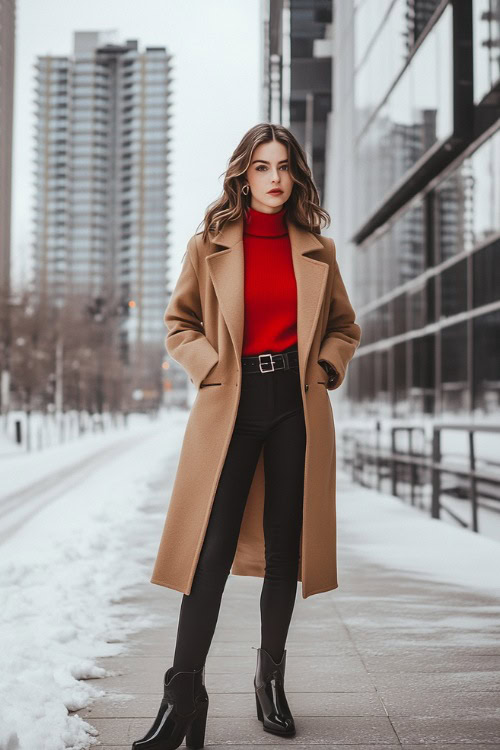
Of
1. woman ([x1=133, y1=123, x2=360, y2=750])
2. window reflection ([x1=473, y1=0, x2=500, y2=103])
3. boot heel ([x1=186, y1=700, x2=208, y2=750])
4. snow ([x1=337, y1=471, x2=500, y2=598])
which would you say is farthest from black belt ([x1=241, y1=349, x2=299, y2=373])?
window reflection ([x1=473, y1=0, x2=500, y2=103])

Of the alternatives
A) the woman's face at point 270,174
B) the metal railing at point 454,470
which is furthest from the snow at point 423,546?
the woman's face at point 270,174

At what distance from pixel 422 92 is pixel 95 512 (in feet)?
38.8

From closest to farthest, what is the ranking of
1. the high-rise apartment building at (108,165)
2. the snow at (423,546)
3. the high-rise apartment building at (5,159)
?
the snow at (423,546) → the high-rise apartment building at (5,159) → the high-rise apartment building at (108,165)

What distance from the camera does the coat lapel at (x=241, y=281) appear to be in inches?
121

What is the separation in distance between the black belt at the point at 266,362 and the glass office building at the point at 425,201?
1160 centimetres

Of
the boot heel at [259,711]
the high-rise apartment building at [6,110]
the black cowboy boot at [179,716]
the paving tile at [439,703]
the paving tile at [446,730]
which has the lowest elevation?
the paving tile at [439,703]

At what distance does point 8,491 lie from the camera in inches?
512

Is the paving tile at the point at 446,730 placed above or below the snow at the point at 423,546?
above

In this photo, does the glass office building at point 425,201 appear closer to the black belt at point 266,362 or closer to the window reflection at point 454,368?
the window reflection at point 454,368

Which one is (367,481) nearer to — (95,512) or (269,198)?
(95,512)

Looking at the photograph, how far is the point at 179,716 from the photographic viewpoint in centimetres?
286

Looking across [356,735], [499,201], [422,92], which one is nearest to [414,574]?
[356,735]

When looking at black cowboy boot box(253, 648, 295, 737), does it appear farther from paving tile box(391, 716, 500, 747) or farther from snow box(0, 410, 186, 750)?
snow box(0, 410, 186, 750)

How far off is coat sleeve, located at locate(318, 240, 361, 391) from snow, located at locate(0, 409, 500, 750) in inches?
61.0
